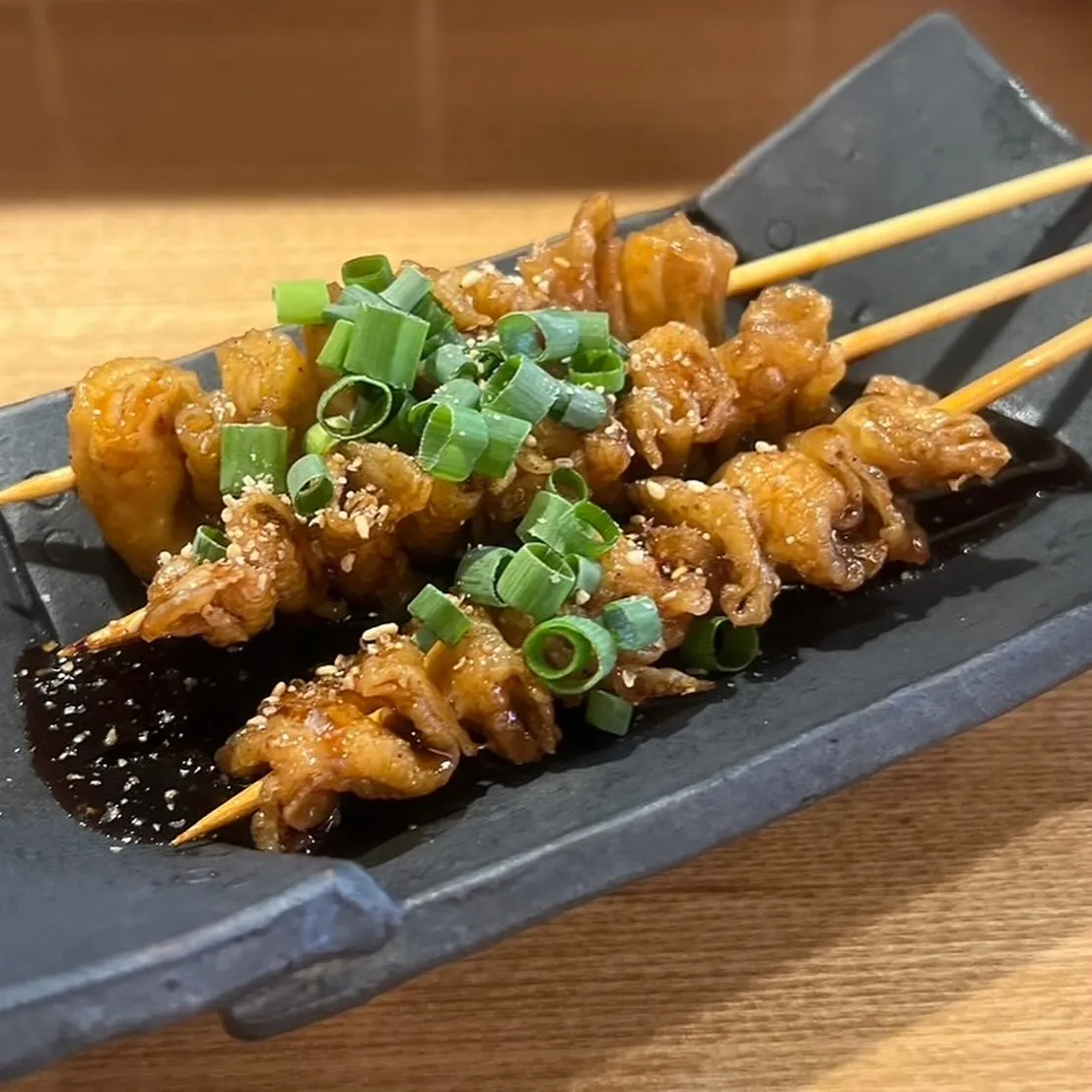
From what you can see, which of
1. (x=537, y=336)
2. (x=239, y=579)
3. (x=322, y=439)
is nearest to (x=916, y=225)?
(x=537, y=336)

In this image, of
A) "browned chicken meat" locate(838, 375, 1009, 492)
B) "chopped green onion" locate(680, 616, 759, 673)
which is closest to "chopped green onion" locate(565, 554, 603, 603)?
"chopped green onion" locate(680, 616, 759, 673)

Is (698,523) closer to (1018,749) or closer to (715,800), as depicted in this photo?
(715,800)

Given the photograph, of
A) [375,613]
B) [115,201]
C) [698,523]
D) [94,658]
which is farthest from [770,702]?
[115,201]

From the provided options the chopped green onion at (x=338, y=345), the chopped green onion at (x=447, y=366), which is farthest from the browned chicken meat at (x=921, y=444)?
the chopped green onion at (x=338, y=345)

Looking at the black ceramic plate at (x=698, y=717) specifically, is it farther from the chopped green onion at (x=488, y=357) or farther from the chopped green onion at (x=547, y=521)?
A: the chopped green onion at (x=488, y=357)

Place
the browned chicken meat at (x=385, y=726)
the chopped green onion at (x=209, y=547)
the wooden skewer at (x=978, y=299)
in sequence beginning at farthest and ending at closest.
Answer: the wooden skewer at (x=978, y=299), the chopped green onion at (x=209, y=547), the browned chicken meat at (x=385, y=726)
